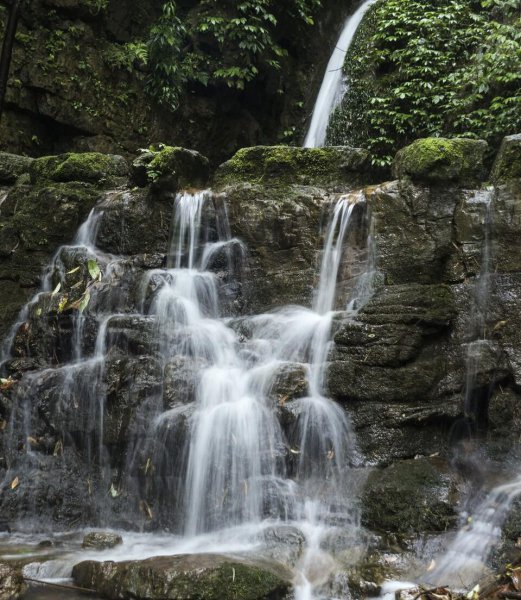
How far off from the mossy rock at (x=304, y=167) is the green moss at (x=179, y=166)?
0.65m

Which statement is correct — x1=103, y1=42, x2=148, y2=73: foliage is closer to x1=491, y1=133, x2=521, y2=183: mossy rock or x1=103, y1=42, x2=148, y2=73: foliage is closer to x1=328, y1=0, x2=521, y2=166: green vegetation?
x1=328, y1=0, x2=521, y2=166: green vegetation

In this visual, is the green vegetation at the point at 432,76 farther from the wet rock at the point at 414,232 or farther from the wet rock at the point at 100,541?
the wet rock at the point at 100,541

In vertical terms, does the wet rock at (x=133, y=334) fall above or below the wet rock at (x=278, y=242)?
below

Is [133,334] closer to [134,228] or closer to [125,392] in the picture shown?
[125,392]

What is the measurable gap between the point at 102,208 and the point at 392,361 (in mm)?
5504

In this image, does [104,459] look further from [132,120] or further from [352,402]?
[132,120]

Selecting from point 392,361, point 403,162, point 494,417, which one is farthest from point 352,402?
point 403,162

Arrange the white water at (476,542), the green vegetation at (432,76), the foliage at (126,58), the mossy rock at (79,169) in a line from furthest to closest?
the foliage at (126,58), the mossy rock at (79,169), the green vegetation at (432,76), the white water at (476,542)

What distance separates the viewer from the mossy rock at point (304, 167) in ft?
31.4

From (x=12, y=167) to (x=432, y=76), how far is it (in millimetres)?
7947

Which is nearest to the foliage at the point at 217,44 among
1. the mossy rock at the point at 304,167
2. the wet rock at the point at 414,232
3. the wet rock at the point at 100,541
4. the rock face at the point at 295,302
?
the mossy rock at the point at 304,167

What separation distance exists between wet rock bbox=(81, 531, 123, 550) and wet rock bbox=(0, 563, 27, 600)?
0.92m

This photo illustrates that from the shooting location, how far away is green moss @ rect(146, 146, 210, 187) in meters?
9.34

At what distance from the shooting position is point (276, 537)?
514 centimetres
